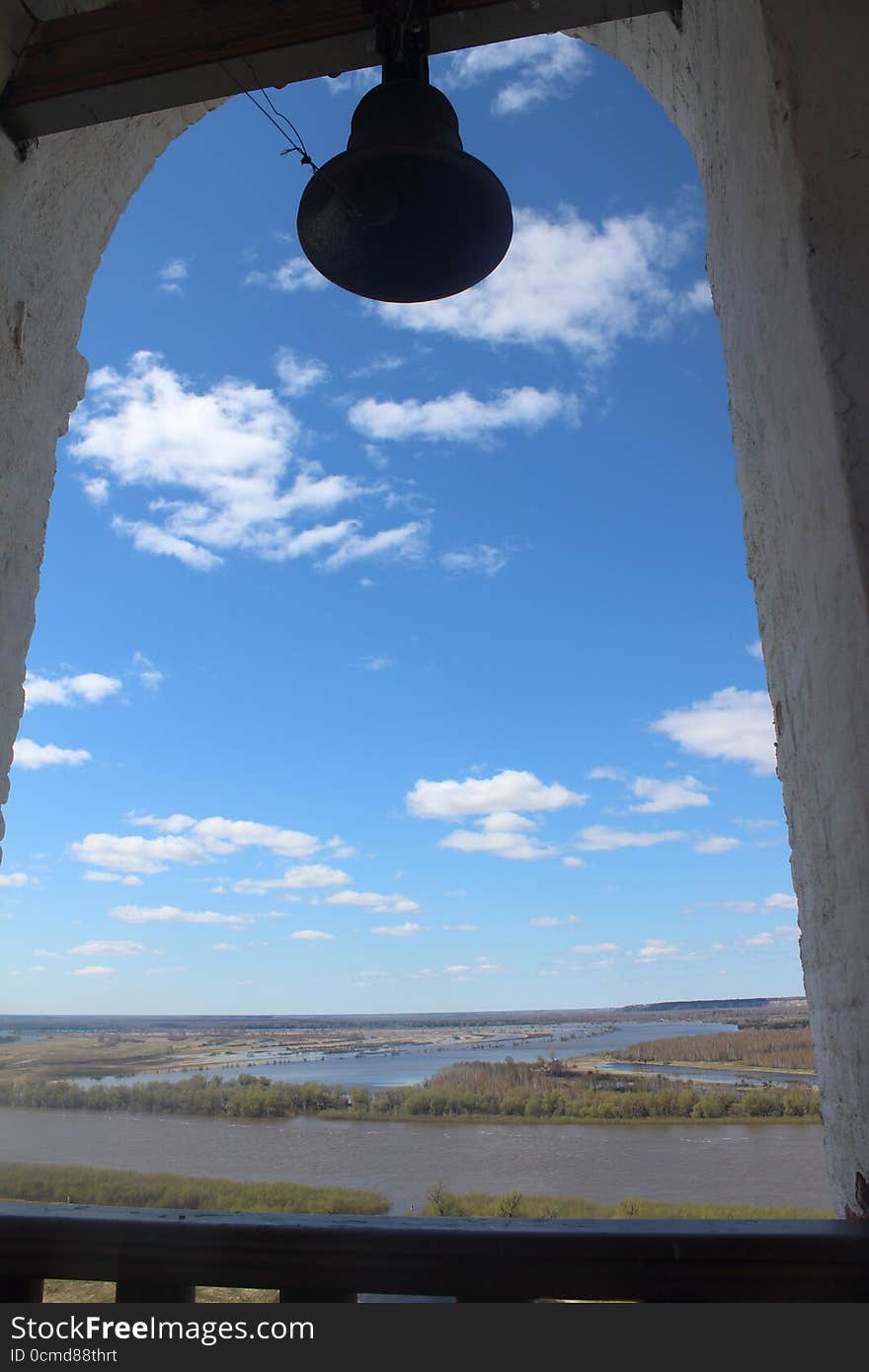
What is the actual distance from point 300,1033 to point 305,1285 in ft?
30.4

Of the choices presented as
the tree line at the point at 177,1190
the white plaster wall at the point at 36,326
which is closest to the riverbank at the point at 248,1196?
the tree line at the point at 177,1190

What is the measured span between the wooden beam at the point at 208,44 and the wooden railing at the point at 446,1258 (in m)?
1.82

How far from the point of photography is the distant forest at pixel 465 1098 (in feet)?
11.4

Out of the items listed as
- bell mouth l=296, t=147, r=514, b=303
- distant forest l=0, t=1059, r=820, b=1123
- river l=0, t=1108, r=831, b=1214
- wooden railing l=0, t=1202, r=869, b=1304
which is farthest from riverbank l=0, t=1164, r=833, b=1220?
bell mouth l=296, t=147, r=514, b=303

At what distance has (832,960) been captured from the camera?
1.09 metres

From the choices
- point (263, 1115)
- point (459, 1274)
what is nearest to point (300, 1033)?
point (263, 1115)

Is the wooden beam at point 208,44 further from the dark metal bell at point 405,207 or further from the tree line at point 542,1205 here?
the tree line at point 542,1205

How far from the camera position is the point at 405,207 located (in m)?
1.41

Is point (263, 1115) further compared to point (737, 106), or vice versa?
point (263, 1115)

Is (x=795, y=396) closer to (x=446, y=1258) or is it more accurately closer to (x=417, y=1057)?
(x=446, y=1258)

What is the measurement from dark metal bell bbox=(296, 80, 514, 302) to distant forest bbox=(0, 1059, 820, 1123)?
1990 millimetres

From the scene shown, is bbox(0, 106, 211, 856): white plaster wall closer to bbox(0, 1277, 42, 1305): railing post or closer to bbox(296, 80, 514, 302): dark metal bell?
bbox(296, 80, 514, 302): dark metal bell
